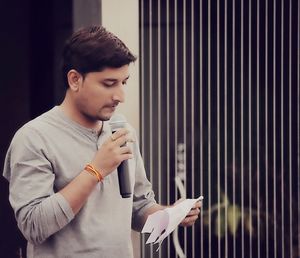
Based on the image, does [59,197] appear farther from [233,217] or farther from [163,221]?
[233,217]

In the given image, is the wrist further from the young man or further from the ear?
the ear

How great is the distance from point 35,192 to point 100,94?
1.43 ft

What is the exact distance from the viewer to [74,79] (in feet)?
9.43

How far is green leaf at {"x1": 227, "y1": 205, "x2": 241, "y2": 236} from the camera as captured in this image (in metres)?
6.08

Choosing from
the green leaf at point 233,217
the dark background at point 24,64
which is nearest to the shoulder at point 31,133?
the dark background at point 24,64

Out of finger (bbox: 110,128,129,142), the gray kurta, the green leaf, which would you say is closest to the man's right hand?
finger (bbox: 110,128,129,142)

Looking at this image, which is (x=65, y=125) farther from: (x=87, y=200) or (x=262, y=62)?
(x=262, y=62)

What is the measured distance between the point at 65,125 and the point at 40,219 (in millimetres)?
393

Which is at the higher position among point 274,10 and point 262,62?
point 274,10

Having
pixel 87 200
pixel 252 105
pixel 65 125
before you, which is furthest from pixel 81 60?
pixel 252 105

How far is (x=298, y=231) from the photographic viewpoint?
20.6 ft

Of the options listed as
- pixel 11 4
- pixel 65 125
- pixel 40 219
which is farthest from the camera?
pixel 11 4

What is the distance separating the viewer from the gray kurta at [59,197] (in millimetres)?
2652

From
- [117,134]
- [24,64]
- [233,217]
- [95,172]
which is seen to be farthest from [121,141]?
[233,217]
